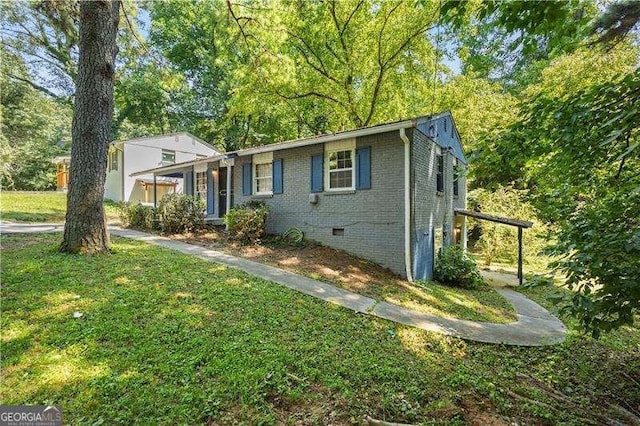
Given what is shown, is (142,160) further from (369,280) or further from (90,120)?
(369,280)

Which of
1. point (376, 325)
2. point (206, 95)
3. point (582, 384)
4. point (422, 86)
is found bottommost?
point (582, 384)

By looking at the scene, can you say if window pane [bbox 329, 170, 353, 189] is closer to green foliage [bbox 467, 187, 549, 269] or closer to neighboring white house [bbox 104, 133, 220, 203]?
green foliage [bbox 467, 187, 549, 269]

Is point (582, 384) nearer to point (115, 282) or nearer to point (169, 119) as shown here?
point (115, 282)

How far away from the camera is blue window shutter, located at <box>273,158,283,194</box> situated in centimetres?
1080

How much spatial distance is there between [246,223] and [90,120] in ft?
15.9

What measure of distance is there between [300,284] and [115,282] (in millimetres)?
3264

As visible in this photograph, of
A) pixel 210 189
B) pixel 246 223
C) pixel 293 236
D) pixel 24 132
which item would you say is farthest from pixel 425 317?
pixel 24 132

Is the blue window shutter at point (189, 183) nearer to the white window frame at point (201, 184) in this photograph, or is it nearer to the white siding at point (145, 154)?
the white window frame at point (201, 184)

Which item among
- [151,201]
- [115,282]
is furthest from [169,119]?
[115,282]

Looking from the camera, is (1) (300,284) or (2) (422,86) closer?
(1) (300,284)

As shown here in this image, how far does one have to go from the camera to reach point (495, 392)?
3408 mm

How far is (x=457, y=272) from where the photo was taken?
10.1 m

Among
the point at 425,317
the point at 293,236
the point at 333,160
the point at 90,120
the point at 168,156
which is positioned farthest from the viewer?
the point at 168,156

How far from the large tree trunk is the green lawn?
0.83 metres
